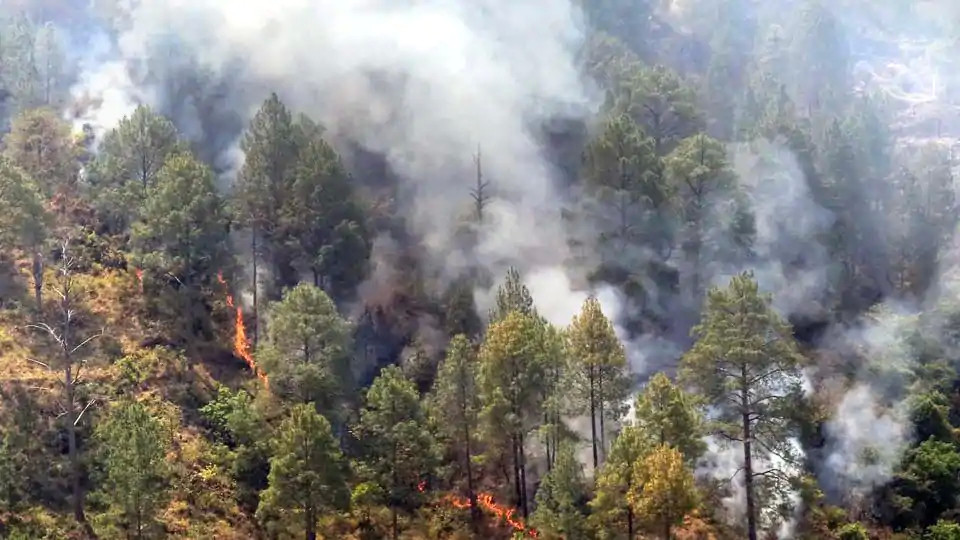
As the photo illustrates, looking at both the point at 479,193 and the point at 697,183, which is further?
the point at 479,193

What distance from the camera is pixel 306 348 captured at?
41.4 metres

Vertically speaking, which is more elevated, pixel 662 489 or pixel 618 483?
pixel 618 483

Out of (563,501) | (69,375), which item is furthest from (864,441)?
(69,375)

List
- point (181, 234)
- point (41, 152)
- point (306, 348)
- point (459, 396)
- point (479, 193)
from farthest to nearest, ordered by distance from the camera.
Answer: point (479, 193) < point (41, 152) < point (181, 234) < point (306, 348) < point (459, 396)

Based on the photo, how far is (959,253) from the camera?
5475 cm

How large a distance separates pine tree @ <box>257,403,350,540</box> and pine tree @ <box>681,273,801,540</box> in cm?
1470

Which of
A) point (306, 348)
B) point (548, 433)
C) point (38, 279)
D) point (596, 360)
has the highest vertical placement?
point (38, 279)

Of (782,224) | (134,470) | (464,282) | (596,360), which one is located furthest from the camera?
(782,224)

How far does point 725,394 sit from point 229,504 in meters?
21.6

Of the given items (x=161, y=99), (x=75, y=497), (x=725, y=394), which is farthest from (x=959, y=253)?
(x=161, y=99)

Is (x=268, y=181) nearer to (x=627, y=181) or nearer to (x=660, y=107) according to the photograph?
(x=627, y=181)

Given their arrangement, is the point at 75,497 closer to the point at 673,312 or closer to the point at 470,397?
the point at 470,397

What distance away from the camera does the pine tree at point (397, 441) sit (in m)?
37.8

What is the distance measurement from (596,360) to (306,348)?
1300 cm
